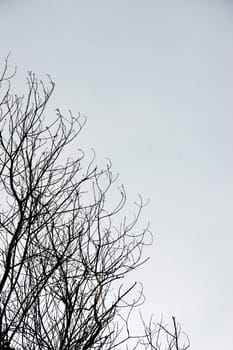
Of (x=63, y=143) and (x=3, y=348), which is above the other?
(x=63, y=143)

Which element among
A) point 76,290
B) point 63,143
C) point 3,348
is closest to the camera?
point 3,348

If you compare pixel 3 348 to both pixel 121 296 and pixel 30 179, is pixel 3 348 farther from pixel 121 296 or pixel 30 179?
pixel 30 179

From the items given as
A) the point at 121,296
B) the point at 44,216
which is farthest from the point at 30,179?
the point at 121,296

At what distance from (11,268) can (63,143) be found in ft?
4.16

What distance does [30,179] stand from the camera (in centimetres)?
364

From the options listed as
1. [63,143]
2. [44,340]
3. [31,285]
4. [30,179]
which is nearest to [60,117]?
[63,143]

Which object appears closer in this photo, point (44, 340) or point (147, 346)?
point (44, 340)

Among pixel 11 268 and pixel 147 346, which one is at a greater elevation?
pixel 147 346

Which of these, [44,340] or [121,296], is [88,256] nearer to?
[121,296]

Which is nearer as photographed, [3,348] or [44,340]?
[3,348]

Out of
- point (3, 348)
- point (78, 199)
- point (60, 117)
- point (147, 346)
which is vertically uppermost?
point (60, 117)

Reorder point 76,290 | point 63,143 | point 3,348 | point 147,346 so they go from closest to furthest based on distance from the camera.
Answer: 1. point 3,348
2. point 76,290
3. point 63,143
4. point 147,346

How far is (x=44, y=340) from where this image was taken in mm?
3709

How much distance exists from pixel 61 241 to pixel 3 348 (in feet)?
3.66
